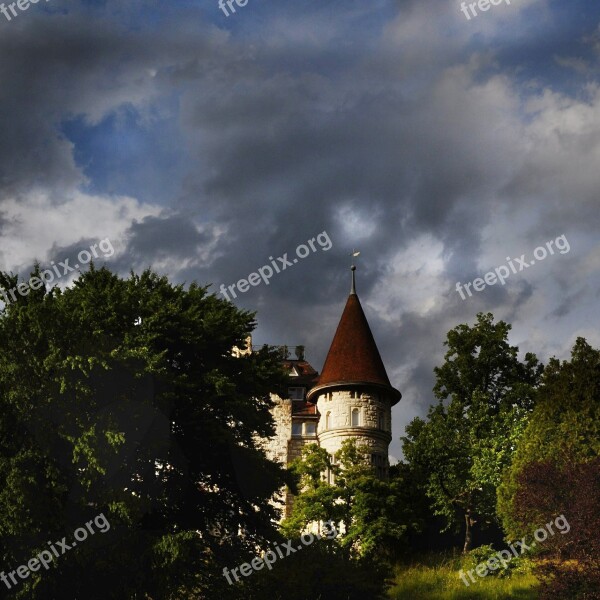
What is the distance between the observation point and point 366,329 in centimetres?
5159

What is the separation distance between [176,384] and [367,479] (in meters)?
17.0

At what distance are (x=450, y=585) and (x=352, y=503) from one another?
7.95 m

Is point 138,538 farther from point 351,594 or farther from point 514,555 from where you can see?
point 514,555

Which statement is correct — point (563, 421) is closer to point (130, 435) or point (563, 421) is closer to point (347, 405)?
point (347, 405)

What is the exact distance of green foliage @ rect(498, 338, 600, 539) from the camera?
36562 millimetres

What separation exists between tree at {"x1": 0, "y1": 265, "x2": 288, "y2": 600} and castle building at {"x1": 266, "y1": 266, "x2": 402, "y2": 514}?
17.1 metres

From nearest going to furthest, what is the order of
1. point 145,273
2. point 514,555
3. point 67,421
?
point 67,421, point 145,273, point 514,555

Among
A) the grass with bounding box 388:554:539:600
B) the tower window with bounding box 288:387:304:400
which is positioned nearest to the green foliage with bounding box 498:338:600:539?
the grass with bounding box 388:554:539:600

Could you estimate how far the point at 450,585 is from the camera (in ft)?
120

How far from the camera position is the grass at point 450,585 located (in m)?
33.9

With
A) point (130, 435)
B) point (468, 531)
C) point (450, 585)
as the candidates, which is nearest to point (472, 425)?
point (468, 531)

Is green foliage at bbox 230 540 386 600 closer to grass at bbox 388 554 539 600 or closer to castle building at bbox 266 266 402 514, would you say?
grass at bbox 388 554 539 600

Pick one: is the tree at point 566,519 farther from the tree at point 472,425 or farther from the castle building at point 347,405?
the castle building at point 347,405

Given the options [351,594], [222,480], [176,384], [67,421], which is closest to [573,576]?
[351,594]
